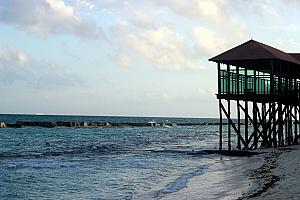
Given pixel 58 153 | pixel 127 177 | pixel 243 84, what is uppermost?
pixel 243 84

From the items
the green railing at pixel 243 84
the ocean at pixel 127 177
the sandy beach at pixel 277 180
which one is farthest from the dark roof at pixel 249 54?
the sandy beach at pixel 277 180

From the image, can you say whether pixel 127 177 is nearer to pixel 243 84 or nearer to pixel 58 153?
pixel 243 84

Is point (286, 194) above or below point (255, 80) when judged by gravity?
below

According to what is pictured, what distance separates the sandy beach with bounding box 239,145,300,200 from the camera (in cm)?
1367

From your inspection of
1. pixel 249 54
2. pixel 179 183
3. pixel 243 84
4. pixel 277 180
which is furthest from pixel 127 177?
pixel 249 54

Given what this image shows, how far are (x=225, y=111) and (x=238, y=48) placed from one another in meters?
4.21

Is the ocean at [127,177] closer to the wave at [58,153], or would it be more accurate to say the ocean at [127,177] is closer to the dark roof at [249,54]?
the wave at [58,153]

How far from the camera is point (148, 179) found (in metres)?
22.5

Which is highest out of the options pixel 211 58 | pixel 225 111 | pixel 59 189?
pixel 211 58

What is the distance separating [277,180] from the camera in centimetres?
1659

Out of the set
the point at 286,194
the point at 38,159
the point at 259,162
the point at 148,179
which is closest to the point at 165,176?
the point at 148,179

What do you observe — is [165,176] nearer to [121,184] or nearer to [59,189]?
[121,184]

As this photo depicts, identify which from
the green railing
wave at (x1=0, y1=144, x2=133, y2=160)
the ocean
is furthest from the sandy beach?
wave at (x1=0, y1=144, x2=133, y2=160)

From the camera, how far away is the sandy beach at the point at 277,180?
1367 centimetres
